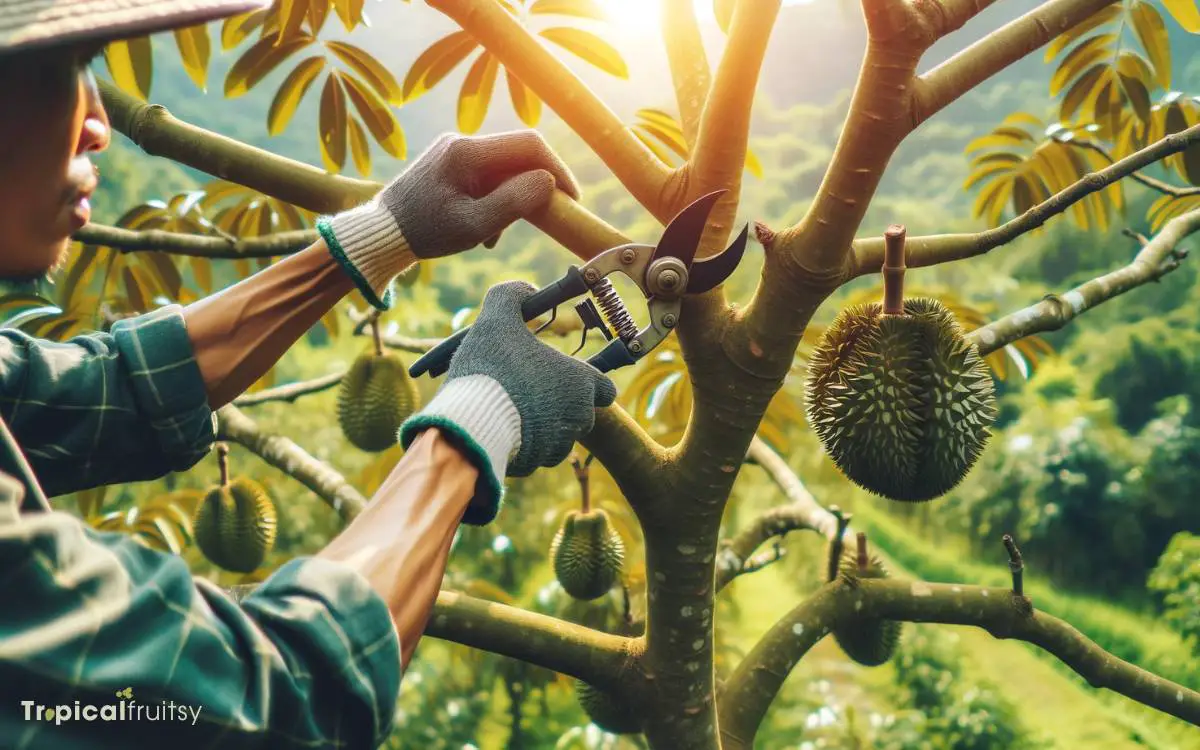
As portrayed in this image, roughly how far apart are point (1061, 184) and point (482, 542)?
378cm

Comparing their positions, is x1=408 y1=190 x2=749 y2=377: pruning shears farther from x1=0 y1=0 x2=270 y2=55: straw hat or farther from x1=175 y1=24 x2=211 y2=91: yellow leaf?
x1=175 y1=24 x2=211 y2=91: yellow leaf

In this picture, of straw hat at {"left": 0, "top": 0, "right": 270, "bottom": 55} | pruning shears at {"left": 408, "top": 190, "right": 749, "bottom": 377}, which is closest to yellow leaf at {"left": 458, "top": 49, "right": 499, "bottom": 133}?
pruning shears at {"left": 408, "top": 190, "right": 749, "bottom": 377}

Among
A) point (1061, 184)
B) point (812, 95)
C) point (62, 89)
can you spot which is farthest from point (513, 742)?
point (812, 95)

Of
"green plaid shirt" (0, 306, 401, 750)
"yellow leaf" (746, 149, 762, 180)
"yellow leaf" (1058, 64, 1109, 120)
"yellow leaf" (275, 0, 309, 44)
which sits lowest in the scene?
"green plaid shirt" (0, 306, 401, 750)

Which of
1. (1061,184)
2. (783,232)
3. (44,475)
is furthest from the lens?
(1061,184)

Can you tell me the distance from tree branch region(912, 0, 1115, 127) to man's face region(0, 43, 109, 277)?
0.75 metres

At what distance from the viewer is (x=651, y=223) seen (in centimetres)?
570

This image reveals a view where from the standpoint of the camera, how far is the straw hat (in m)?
0.49

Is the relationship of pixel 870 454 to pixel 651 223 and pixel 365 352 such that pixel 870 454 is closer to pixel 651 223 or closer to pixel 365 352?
pixel 365 352

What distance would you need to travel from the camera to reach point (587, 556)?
1785 mm

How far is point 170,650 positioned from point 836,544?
1118 mm

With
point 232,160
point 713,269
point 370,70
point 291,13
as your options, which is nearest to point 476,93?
point 370,70

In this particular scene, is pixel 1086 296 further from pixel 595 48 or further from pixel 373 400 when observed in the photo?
pixel 373 400

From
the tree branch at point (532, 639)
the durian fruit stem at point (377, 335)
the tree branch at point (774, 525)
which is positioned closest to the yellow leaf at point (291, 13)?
the durian fruit stem at point (377, 335)
